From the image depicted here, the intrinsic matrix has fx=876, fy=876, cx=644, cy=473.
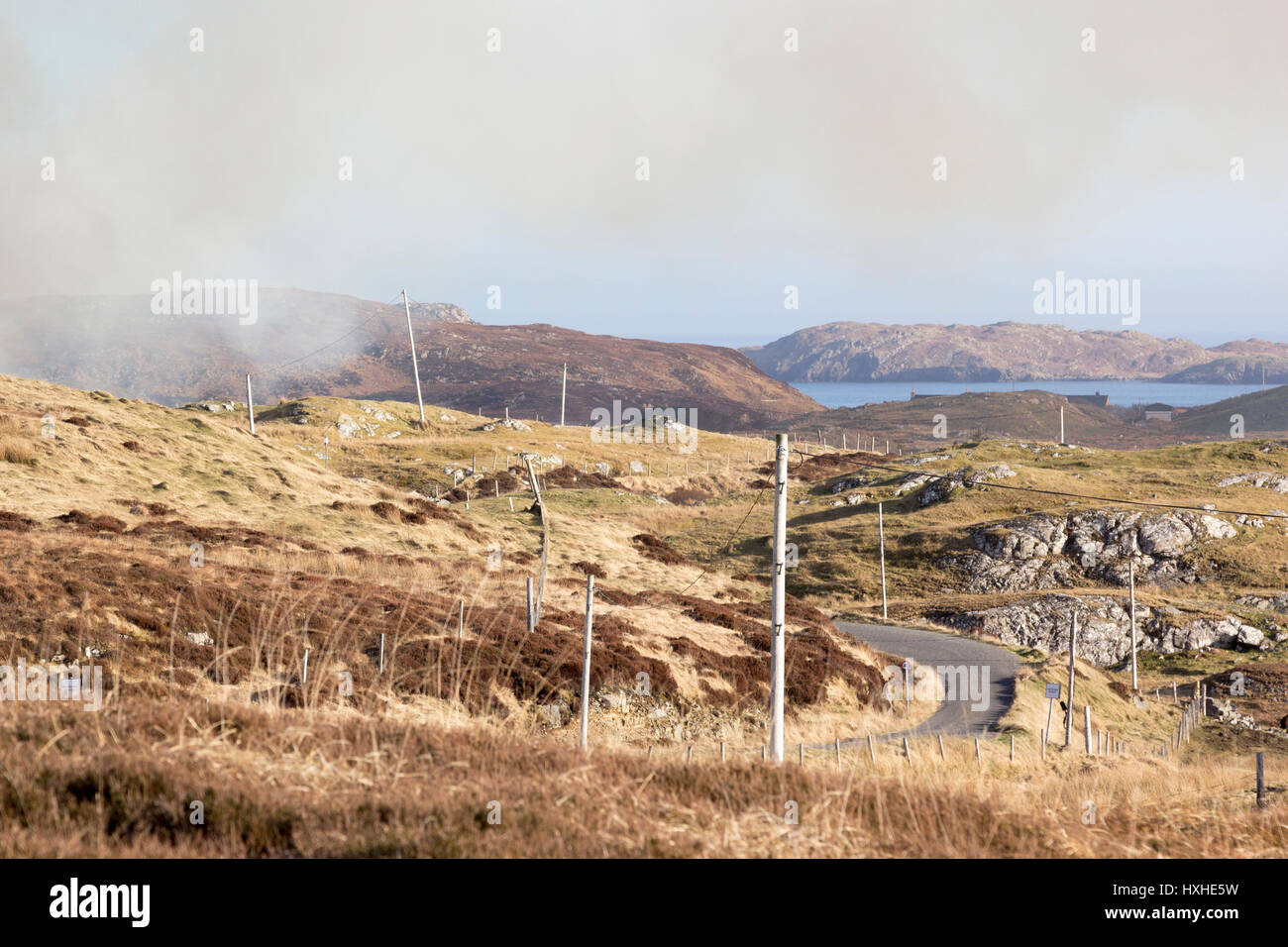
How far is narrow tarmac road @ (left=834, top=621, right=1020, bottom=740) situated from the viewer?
32031mm

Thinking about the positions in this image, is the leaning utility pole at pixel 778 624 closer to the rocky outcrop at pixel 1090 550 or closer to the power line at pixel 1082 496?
the power line at pixel 1082 496

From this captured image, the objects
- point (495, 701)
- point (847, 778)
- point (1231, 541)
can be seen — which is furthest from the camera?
point (1231, 541)

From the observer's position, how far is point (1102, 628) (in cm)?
5431

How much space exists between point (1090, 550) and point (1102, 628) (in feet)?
45.1

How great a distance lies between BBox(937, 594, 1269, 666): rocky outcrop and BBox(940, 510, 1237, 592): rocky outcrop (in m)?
7.88
